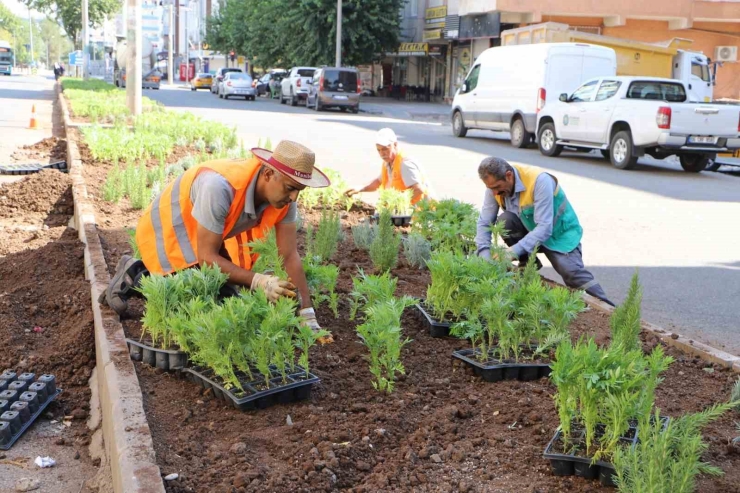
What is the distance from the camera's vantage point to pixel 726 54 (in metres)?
36.5

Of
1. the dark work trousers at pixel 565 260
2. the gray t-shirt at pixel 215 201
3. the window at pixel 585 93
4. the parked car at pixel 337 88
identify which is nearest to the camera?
the gray t-shirt at pixel 215 201

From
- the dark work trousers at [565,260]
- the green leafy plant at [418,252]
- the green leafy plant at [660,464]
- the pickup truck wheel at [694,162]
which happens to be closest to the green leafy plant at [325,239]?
the green leafy plant at [418,252]

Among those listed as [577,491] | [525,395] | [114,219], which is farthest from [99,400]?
[114,219]

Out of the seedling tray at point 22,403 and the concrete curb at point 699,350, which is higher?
the concrete curb at point 699,350

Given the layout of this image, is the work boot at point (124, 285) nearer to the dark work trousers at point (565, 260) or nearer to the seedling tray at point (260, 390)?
the seedling tray at point (260, 390)

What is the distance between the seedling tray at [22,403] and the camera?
392 cm

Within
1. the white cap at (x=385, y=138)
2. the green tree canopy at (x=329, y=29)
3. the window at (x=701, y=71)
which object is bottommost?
the white cap at (x=385, y=138)

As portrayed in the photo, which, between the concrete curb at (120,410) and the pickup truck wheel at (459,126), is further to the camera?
the pickup truck wheel at (459,126)

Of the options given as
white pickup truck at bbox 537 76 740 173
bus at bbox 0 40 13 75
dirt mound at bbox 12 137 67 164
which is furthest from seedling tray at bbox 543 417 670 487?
bus at bbox 0 40 13 75

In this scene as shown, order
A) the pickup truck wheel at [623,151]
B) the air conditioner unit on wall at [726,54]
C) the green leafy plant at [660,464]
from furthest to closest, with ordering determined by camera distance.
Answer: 1. the air conditioner unit on wall at [726,54]
2. the pickup truck wheel at [623,151]
3. the green leafy plant at [660,464]

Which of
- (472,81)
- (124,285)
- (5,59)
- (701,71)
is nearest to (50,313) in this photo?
(124,285)

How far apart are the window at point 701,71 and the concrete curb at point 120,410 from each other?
23.9m

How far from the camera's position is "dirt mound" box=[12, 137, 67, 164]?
1449 cm

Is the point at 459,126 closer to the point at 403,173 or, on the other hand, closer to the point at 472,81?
the point at 472,81
